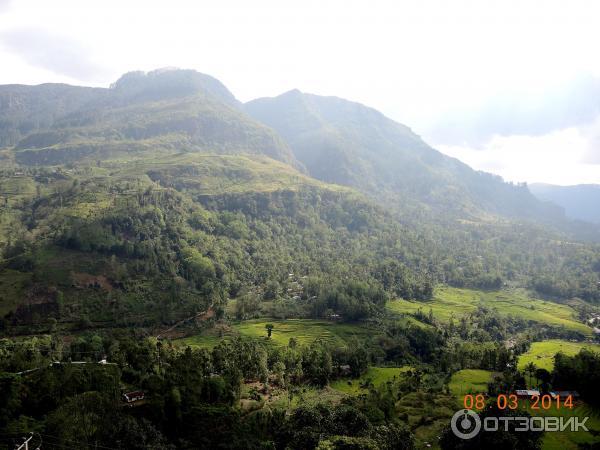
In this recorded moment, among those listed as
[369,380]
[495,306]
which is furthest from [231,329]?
[495,306]

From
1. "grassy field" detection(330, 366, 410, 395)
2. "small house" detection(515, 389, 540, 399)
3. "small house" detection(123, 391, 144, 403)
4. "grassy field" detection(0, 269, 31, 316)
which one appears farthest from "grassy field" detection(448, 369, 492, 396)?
"grassy field" detection(0, 269, 31, 316)

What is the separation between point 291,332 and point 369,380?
1147 inches

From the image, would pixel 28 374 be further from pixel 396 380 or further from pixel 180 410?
pixel 396 380

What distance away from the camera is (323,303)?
395 ft

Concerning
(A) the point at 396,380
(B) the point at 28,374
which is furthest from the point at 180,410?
(A) the point at 396,380

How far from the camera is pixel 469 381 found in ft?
A: 262

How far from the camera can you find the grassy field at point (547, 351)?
302ft

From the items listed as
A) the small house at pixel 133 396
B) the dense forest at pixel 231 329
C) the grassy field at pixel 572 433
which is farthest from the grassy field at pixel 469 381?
the small house at pixel 133 396

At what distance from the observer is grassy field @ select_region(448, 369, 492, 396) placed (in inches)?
2952

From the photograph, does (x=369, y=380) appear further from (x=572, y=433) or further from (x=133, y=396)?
(x=133, y=396)

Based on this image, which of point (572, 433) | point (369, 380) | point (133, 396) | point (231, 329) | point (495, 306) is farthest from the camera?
point (495, 306)

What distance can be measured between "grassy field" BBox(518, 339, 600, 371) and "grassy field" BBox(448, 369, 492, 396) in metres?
9.72

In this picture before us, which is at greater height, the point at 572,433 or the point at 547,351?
the point at 572,433

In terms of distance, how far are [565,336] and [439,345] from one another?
50.1 m
